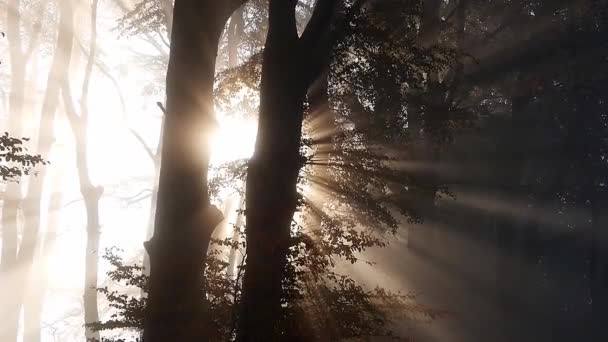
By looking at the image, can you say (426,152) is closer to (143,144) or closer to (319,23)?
(319,23)

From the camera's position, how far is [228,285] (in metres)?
8.34

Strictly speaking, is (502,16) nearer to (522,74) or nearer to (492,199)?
(522,74)

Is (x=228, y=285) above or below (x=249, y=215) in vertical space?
below

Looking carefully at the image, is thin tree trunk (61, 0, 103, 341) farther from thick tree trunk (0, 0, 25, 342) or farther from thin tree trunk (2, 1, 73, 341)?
thick tree trunk (0, 0, 25, 342)

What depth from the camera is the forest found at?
22.8 ft

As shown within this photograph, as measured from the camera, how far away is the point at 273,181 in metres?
7.00

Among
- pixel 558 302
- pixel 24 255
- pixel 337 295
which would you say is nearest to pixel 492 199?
pixel 558 302

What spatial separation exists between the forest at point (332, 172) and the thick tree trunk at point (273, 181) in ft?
0.08

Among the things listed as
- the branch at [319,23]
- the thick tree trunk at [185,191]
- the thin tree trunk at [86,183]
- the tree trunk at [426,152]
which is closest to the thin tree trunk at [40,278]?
the thin tree trunk at [86,183]

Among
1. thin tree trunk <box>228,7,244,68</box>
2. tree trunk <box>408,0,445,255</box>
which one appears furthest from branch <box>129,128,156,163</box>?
tree trunk <box>408,0,445,255</box>

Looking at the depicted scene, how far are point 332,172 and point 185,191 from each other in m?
5.55

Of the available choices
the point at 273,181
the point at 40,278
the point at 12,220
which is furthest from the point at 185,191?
the point at 40,278

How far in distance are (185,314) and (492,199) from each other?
54.4 ft

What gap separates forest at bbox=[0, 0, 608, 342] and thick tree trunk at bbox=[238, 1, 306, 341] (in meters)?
0.03
